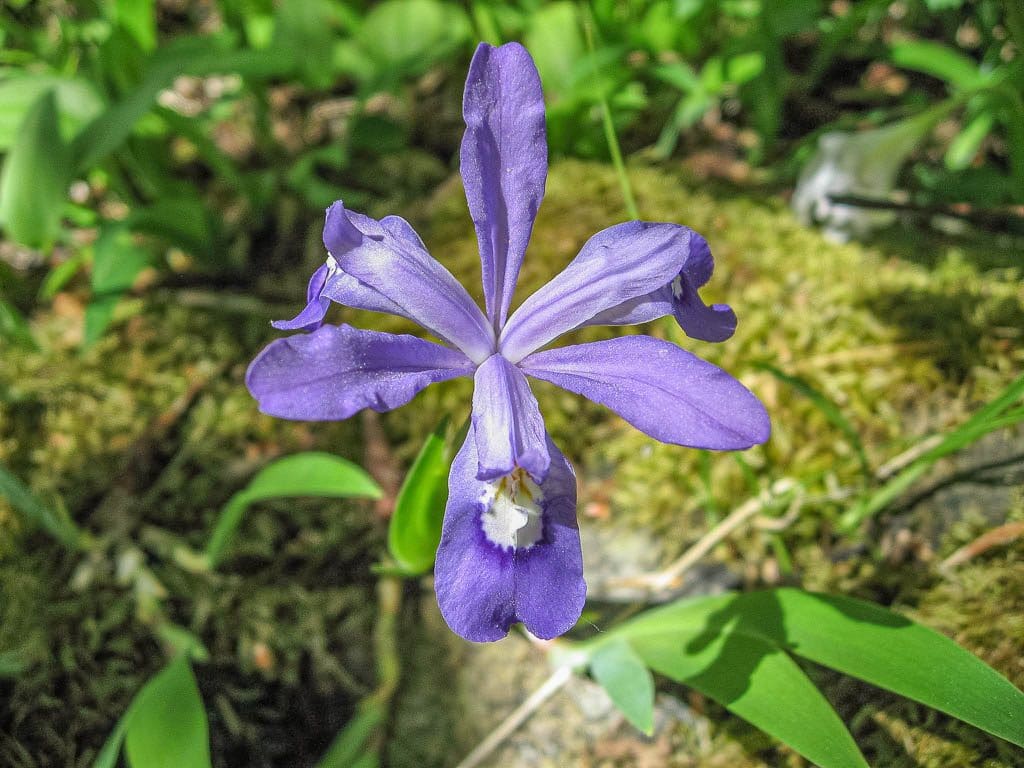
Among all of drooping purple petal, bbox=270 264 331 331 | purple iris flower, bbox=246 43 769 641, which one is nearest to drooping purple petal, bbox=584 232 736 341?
purple iris flower, bbox=246 43 769 641

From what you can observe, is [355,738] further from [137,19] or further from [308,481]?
[137,19]

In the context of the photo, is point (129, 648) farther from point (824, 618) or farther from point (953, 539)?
point (953, 539)

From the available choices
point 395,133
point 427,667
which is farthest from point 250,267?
point 427,667

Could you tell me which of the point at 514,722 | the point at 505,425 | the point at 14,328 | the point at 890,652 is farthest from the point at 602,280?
the point at 14,328

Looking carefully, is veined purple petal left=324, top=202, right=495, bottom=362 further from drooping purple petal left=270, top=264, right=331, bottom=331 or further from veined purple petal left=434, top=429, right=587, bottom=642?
veined purple petal left=434, top=429, right=587, bottom=642

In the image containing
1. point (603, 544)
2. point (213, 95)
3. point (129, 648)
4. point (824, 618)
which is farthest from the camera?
point (213, 95)
